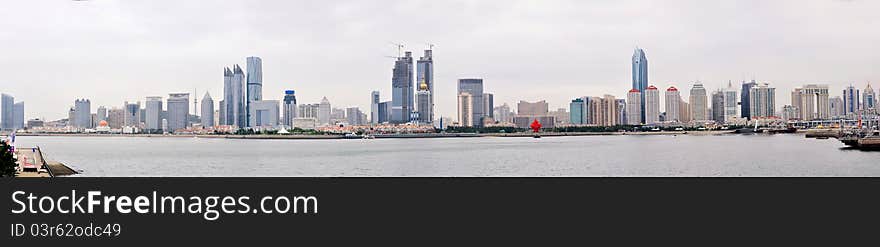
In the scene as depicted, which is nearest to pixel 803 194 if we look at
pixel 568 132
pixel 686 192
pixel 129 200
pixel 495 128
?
pixel 686 192

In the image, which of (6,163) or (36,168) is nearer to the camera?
(6,163)

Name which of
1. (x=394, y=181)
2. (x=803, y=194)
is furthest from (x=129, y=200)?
(x=803, y=194)

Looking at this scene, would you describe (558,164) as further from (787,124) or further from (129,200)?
(787,124)

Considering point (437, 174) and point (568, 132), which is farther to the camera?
point (568, 132)

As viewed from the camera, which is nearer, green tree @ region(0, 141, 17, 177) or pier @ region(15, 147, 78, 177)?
green tree @ region(0, 141, 17, 177)

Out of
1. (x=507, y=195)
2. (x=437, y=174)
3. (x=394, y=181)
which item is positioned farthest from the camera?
(x=437, y=174)

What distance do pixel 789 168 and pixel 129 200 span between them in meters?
18.6

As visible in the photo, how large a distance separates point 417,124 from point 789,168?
75.9 m

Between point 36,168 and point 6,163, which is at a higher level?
point 6,163

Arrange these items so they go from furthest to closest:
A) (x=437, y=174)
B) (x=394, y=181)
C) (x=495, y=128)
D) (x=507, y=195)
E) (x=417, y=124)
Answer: (x=417, y=124) → (x=495, y=128) → (x=437, y=174) → (x=507, y=195) → (x=394, y=181)

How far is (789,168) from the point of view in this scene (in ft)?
66.6

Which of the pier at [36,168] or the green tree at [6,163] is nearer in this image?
→ the green tree at [6,163]

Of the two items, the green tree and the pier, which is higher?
the green tree

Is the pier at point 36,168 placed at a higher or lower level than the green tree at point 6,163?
lower
